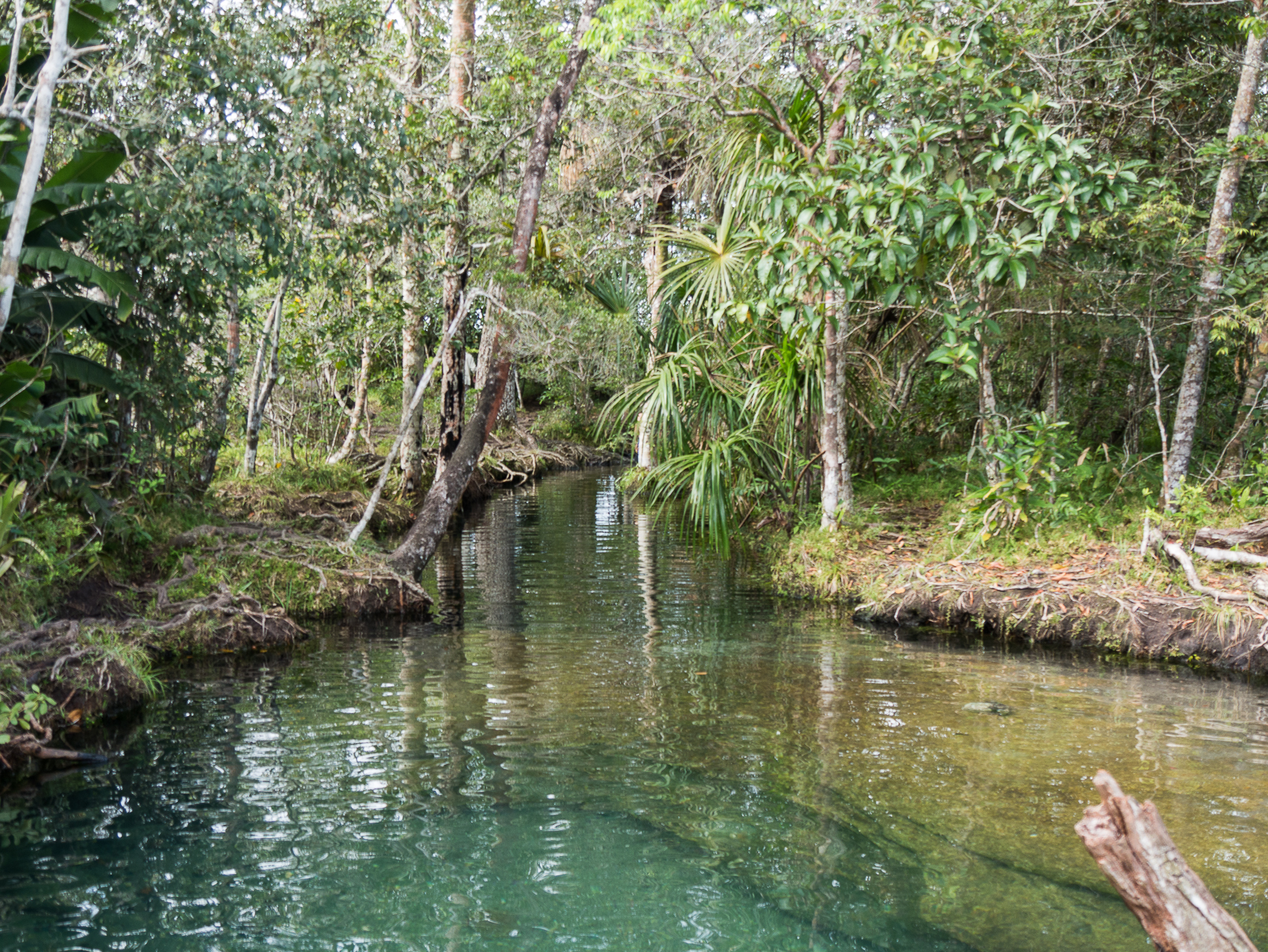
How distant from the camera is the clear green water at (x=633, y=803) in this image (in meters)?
3.73

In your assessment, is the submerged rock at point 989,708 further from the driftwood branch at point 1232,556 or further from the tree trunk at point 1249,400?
the tree trunk at point 1249,400

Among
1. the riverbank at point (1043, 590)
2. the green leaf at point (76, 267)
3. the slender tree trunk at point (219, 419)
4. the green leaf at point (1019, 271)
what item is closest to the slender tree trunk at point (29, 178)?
the green leaf at point (76, 267)

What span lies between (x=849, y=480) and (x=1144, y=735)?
525 centimetres

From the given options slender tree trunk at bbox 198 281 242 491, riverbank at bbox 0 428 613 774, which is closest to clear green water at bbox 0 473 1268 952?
riverbank at bbox 0 428 613 774

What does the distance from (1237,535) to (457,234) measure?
33.7ft

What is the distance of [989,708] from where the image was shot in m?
6.38

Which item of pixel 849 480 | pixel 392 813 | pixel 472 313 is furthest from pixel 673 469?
pixel 472 313

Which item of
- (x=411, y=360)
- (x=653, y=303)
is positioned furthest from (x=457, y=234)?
(x=653, y=303)

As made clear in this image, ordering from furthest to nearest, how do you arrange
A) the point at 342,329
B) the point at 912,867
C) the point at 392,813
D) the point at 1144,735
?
1. the point at 342,329
2. the point at 1144,735
3. the point at 392,813
4. the point at 912,867

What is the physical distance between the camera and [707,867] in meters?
4.16

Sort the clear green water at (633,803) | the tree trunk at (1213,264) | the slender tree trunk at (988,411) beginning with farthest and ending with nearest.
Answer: the slender tree trunk at (988,411)
the tree trunk at (1213,264)
the clear green water at (633,803)

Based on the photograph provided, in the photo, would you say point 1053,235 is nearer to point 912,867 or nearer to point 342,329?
point 912,867

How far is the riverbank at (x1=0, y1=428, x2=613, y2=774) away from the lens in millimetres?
5883

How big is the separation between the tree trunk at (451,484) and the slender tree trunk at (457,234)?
1908mm
